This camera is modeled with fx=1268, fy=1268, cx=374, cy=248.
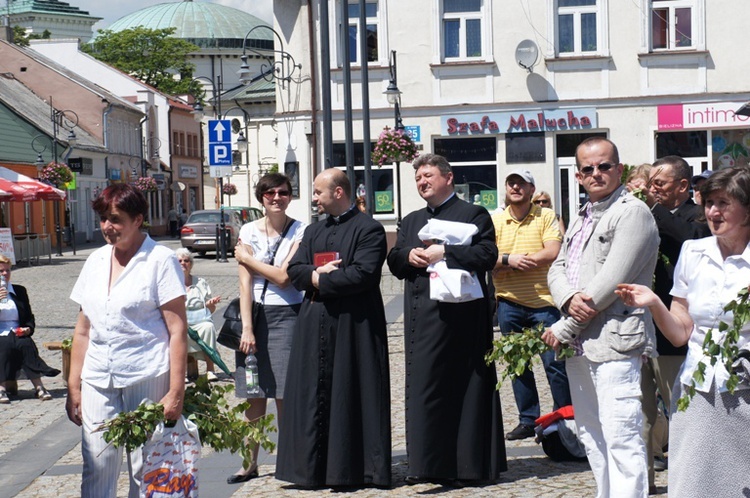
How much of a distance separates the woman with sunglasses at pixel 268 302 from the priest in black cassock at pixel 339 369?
28 centimetres

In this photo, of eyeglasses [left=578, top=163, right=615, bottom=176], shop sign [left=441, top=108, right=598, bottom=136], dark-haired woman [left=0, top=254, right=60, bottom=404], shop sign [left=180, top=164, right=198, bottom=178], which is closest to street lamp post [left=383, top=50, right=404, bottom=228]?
shop sign [left=441, top=108, right=598, bottom=136]

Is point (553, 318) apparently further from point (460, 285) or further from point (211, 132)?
point (211, 132)

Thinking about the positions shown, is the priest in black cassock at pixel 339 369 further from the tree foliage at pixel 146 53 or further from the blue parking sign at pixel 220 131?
the tree foliage at pixel 146 53

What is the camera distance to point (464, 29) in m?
28.6

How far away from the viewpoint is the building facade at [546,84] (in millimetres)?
27625

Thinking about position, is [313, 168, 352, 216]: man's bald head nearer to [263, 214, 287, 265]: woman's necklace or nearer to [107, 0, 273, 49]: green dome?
[263, 214, 287, 265]: woman's necklace

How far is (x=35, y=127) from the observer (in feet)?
182

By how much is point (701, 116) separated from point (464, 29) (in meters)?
5.59

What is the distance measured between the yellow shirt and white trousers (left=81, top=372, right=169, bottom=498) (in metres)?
3.57

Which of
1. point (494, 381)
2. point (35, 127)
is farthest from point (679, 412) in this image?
point (35, 127)

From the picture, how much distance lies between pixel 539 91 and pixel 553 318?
20253 mm

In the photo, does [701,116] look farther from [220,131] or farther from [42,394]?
[42,394]

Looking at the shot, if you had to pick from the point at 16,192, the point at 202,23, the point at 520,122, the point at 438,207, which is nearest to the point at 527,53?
the point at 520,122

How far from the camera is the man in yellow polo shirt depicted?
28.2 ft
